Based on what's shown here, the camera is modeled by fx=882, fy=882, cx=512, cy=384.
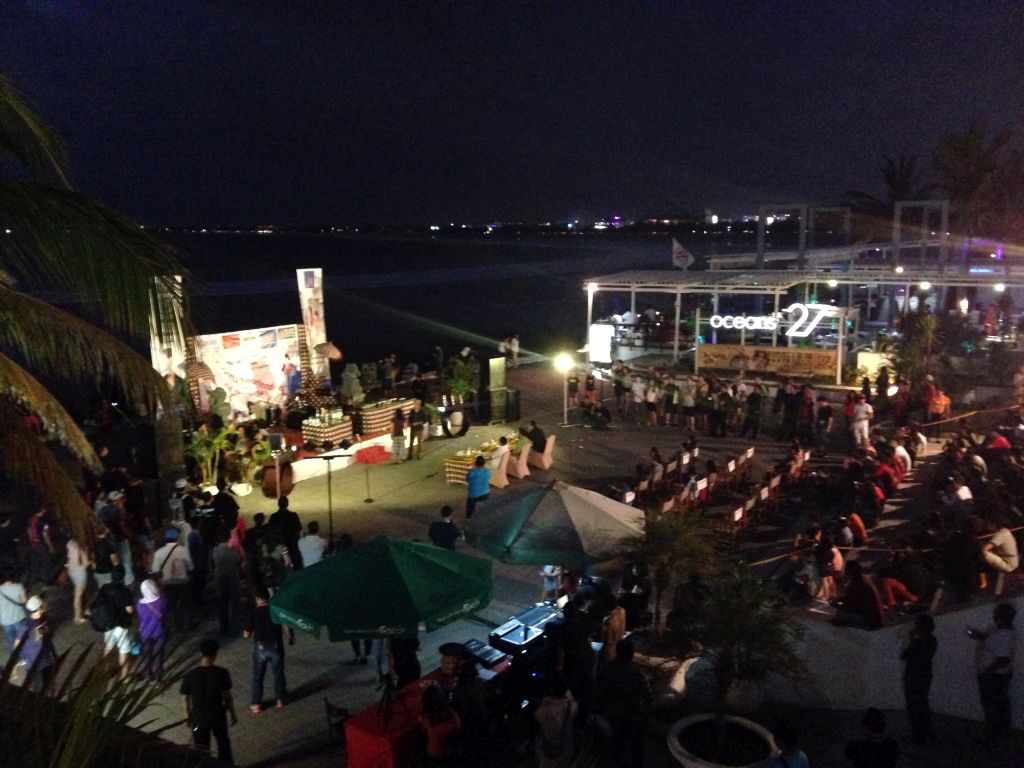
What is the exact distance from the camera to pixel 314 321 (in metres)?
21.1

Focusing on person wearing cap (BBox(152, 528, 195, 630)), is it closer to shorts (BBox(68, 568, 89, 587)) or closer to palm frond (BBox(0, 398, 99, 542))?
shorts (BBox(68, 568, 89, 587))

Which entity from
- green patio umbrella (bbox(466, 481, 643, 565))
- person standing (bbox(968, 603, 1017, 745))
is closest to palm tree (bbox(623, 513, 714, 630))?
green patio umbrella (bbox(466, 481, 643, 565))

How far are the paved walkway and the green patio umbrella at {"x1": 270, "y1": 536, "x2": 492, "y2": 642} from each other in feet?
0.50

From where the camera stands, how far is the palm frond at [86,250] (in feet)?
13.3

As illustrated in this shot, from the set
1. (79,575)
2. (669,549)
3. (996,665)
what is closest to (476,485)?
(669,549)

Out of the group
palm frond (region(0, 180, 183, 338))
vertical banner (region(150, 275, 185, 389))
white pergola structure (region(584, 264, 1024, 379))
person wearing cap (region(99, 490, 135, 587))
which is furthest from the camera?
white pergola structure (region(584, 264, 1024, 379))

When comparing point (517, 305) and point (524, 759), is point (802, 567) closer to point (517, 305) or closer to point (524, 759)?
point (524, 759)

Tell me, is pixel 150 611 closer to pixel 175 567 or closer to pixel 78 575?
pixel 175 567

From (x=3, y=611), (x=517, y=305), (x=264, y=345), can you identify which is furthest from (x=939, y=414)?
(x=517, y=305)

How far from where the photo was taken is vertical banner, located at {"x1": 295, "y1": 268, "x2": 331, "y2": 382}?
20.9 metres

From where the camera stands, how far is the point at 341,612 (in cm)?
690

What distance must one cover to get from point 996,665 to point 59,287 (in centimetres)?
738

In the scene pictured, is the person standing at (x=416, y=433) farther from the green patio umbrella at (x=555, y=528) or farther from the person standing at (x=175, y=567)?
the green patio umbrella at (x=555, y=528)

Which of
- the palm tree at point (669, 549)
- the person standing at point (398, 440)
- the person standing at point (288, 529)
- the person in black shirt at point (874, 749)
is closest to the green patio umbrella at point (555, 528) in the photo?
the palm tree at point (669, 549)
